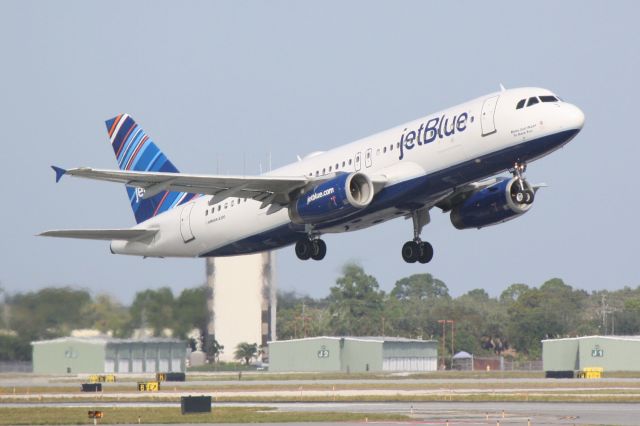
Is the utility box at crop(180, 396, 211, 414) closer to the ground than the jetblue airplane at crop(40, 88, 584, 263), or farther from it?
closer to the ground

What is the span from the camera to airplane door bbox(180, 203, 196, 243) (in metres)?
59.5

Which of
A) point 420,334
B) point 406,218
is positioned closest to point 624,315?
point 420,334

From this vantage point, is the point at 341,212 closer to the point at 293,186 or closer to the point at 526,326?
the point at 293,186

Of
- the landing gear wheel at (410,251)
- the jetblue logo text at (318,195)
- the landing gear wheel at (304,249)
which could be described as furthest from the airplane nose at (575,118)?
the landing gear wheel at (304,249)

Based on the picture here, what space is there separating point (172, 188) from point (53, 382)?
113 ft

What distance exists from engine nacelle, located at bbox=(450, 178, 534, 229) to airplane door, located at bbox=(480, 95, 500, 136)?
4.25m

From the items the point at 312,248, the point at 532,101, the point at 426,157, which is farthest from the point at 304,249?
the point at 532,101

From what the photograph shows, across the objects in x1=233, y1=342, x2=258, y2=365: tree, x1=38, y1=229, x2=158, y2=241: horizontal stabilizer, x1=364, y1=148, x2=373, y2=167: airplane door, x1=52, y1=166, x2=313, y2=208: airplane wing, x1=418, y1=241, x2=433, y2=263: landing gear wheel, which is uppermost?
x1=364, y1=148, x2=373, y2=167: airplane door

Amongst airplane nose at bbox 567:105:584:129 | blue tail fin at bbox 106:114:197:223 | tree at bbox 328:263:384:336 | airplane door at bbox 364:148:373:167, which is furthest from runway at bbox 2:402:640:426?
tree at bbox 328:263:384:336

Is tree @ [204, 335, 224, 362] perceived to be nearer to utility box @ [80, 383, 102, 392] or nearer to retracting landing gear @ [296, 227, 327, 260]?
utility box @ [80, 383, 102, 392]

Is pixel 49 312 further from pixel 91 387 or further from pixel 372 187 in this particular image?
pixel 372 187

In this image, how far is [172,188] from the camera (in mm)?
53312

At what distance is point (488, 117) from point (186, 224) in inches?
706

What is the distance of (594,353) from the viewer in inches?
4252
